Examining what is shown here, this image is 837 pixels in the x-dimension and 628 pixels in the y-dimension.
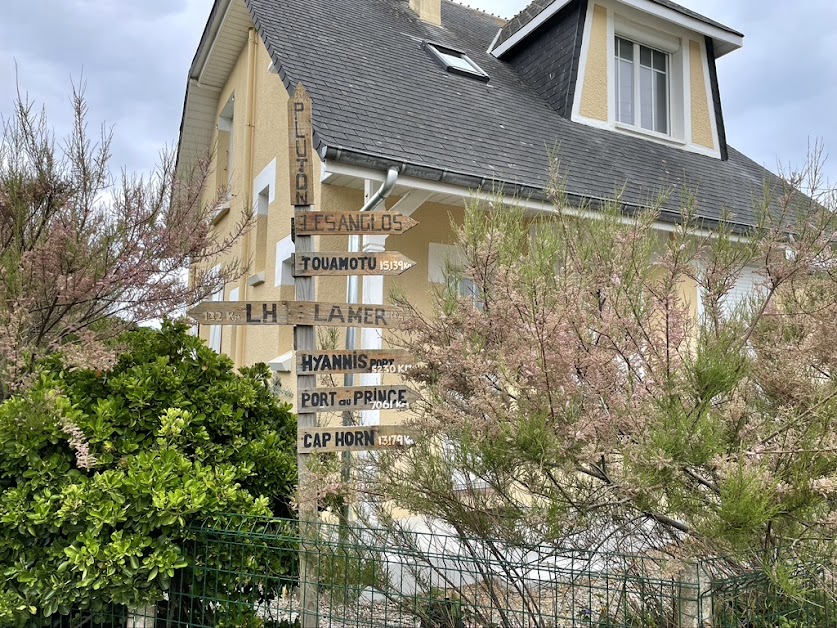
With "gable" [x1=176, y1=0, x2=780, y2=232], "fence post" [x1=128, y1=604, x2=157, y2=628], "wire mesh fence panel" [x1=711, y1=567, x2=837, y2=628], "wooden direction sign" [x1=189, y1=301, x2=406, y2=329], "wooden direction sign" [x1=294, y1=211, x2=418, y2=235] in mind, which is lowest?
"fence post" [x1=128, y1=604, x2=157, y2=628]

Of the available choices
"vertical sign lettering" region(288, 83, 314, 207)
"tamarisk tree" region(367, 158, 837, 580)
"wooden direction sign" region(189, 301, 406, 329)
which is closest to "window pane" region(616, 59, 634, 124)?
"tamarisk tree" region(367, 158, 837, 580)

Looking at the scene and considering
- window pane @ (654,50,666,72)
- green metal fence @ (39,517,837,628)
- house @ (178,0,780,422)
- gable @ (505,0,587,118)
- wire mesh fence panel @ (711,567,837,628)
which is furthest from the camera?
window pane @ (654,50,666,72)

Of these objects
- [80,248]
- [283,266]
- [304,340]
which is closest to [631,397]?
Answer: [304,340]

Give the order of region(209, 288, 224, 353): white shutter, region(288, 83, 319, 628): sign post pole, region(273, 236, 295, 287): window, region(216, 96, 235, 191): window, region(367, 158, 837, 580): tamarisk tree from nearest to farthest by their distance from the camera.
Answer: region(367, 158, 837, 580): tamarisk tree, region(288, 83, 319, 628): sign post pole, region(273, 236, 295, 287): window, region(209, 288, 224, 353): white shutter, region(216, 96, 235, 191): window

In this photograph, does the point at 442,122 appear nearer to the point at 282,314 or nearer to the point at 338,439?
the point at 282,314

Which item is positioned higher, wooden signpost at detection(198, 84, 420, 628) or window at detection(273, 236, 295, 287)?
window at detection(273, 236, 295, 287)

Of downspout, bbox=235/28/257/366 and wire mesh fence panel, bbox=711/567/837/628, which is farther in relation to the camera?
downspout, bbox=235/28/257/366

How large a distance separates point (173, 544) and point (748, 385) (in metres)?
2.74

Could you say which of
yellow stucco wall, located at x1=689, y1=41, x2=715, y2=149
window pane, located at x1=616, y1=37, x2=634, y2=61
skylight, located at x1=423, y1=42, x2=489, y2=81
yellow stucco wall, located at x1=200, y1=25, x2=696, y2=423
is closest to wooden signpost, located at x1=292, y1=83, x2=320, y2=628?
yellow stucco wall, located at x1=200, y1=25, x2=696, y2=423

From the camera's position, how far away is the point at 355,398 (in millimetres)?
3430

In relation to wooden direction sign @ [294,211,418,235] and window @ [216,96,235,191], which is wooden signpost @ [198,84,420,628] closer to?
wooden direction sign @ [294,211,418,235]

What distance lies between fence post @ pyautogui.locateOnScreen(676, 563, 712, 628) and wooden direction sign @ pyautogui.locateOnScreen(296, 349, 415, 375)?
153cm

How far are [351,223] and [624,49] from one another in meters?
8.05

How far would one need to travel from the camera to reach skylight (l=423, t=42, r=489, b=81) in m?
8.86
